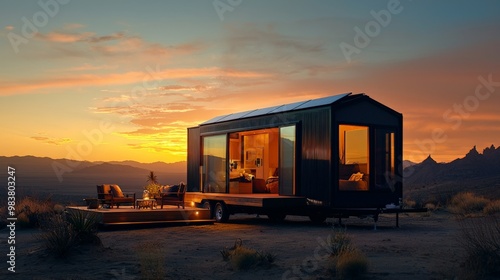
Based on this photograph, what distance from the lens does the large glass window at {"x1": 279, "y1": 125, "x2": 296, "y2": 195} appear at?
17609 millimetres

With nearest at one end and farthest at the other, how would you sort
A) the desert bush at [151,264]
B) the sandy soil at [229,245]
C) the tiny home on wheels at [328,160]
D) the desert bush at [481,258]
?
the desert bush at [481,258] < the desert bush at [151,264] < the sandy soil at [229,245] < the tiny home on wheels at [328,160]

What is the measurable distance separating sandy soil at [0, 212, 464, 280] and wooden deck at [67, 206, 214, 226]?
43.0 inches

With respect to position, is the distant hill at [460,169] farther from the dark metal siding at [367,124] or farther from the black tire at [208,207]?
the dark metal siding at [367,124]

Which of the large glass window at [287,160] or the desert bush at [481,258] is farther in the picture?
the large glass window at [287,160]

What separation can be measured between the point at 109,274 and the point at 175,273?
1057 mm

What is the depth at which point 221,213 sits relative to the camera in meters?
18.9

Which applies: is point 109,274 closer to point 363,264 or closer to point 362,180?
point 363,264

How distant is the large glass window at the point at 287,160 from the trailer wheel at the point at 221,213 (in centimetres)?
202

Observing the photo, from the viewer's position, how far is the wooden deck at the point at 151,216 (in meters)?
16.7

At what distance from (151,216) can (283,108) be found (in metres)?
5.20

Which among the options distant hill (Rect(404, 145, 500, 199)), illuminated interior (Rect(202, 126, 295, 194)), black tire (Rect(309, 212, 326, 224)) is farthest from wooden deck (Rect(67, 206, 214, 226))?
distant hill (Rect(404, 145, 500, 199))

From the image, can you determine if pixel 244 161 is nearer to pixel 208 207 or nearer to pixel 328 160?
pixel 208 207

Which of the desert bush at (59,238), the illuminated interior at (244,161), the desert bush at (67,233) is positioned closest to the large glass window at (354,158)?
the illuminated interior at (244,161)

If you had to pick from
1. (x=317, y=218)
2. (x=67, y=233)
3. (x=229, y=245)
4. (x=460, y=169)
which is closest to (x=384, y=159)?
(x=317, y=218)
